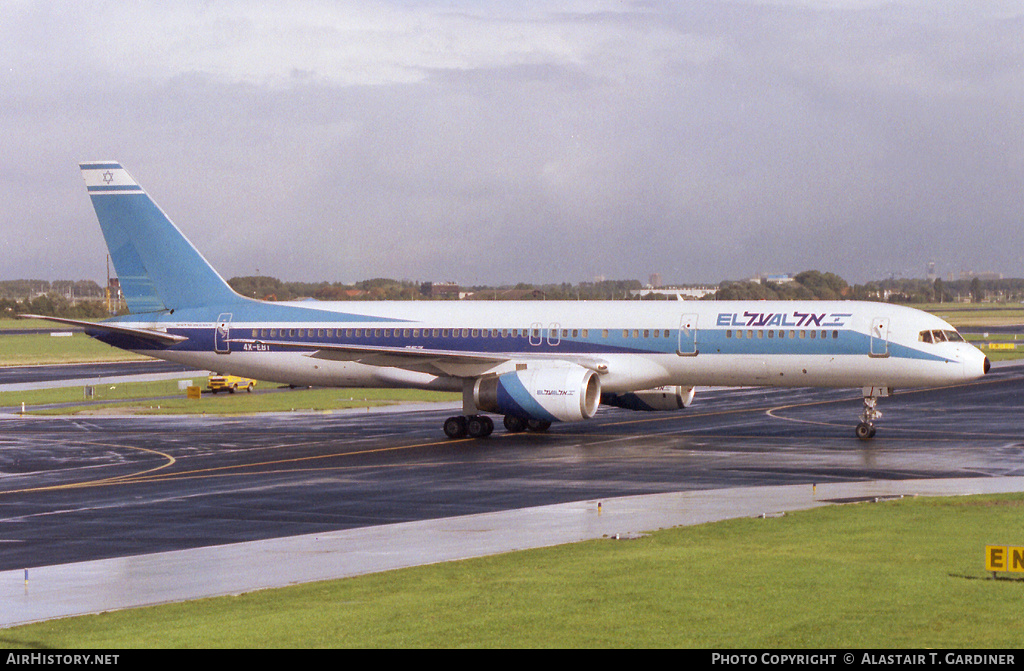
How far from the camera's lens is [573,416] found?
40344 mm

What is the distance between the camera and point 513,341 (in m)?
44.9

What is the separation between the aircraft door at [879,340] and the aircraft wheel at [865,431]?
2451 mm

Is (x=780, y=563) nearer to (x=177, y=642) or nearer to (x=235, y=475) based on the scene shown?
(x=177, y=642)

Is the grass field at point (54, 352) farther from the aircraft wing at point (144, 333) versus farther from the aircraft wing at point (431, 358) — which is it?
the aircraft wing at point (431, 358)

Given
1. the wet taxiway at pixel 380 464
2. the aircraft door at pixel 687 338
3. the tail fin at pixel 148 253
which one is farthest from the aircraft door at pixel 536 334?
the tail fin at pixel 148 253

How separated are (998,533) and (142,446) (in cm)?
2953

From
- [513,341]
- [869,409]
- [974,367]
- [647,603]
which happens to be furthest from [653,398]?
[647,603]

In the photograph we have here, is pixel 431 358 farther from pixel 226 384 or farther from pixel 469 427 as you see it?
pixel 226 384

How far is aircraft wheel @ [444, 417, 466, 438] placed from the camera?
Result: 43688mm

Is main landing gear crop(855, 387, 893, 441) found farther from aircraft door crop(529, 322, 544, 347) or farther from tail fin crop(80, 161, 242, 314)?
tail fin crop(80, 161, 242, 314)

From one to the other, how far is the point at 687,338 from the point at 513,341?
6.51m

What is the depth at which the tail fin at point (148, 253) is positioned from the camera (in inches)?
1939
